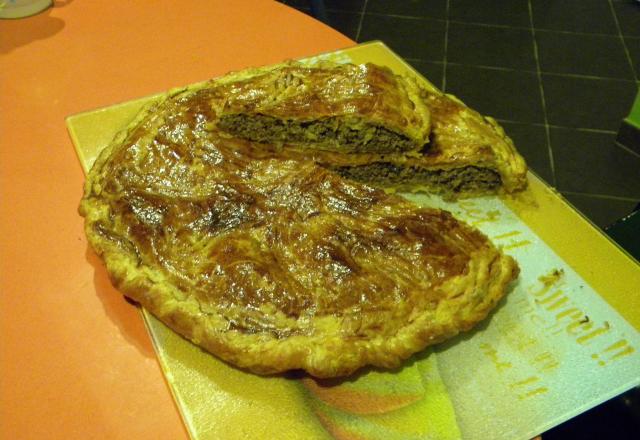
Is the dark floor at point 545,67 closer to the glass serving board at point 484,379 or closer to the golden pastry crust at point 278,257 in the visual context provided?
the glass serving board at point 484,379

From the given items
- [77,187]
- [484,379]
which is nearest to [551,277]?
[484,379]

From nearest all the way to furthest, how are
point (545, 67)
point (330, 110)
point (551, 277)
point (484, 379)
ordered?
1. point (484, 379)
2. point (551, 277)
3. point (330, 110)
4. point (545, 67)

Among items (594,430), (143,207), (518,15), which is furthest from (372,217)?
(518,15)

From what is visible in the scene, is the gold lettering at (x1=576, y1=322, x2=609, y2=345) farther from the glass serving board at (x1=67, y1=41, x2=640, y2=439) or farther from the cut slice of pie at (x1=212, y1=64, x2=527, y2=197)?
the cut slice of pie at (x1=212, y1=64, x2=527, y2=197)

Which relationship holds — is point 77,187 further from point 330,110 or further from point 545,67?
point 545,67

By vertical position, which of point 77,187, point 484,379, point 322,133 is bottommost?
point 484,379

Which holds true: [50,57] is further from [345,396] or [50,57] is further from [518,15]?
[518,15]

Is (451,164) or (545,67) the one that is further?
(545,67)
